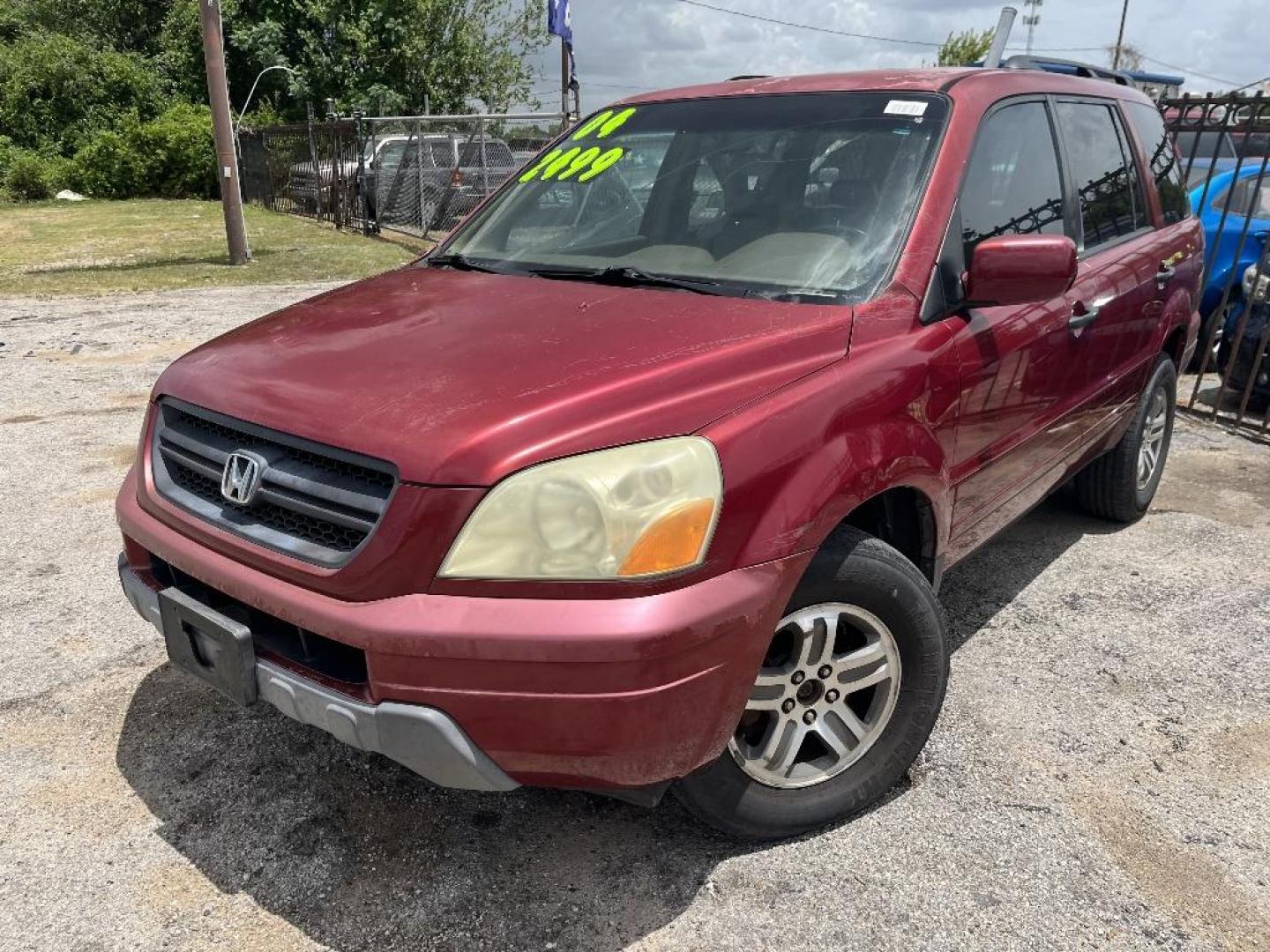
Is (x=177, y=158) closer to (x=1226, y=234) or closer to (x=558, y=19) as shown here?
(x=558, y=19)

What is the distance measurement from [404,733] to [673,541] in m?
0.65

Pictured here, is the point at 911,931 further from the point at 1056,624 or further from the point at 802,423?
the point at 1056,624

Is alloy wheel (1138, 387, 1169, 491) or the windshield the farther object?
alloy wheel (1138, 387, 1169, 491)

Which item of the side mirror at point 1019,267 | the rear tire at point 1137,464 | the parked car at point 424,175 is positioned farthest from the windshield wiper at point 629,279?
the parked car at point 424,175

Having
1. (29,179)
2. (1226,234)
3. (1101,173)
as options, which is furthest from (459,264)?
(29,179)

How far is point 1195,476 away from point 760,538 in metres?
4.39

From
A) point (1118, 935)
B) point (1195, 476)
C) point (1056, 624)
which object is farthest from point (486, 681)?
point (1195, 476)

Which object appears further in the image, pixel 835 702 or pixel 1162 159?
pixel 1162 159

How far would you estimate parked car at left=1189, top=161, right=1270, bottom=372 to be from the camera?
6.92 m

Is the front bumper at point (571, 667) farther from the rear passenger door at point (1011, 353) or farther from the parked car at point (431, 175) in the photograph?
the parked car at point (431, 175)

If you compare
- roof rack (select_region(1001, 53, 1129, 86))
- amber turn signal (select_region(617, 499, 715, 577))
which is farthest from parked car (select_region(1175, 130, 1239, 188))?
amber turn signal (select_region(617, 499, 715, 577))

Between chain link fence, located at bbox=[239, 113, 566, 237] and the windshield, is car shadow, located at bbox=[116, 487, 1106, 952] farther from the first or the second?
chain link fence, located at bbox=[239, 113, 566, 237]

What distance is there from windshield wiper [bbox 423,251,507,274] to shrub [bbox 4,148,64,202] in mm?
28442

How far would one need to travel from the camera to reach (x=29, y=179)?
1036 inches
